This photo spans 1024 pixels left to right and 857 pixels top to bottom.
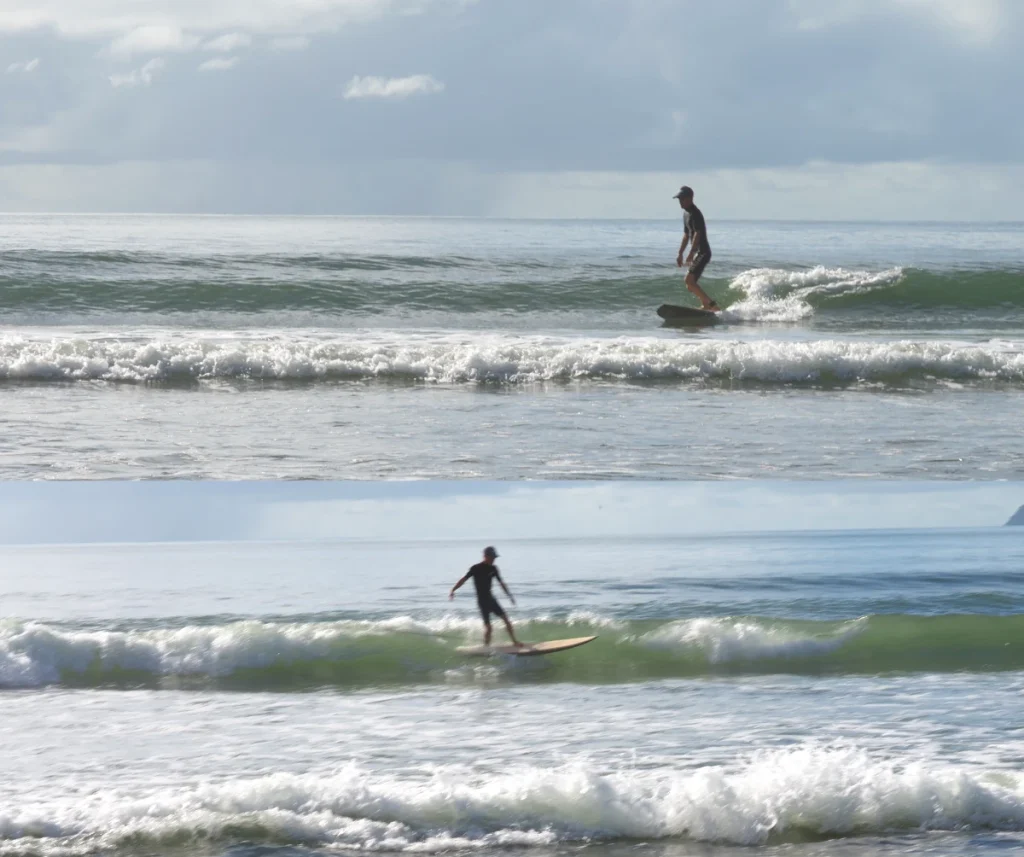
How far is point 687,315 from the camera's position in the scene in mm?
20031

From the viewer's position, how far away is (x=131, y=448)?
9.53 meters

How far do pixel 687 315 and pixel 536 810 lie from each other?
1477cm

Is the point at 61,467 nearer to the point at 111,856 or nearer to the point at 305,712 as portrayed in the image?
the point at 305,712

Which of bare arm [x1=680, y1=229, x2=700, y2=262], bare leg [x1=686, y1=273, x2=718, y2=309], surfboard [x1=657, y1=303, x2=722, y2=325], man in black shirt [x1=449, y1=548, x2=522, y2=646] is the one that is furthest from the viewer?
surfboard [x1=657, y1=303, x2=722, y2=325]

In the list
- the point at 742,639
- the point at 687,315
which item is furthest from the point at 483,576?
the point at 687,315

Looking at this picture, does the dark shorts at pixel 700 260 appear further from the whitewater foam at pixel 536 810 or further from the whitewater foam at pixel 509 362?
the whitewater foam at pixel 536 810

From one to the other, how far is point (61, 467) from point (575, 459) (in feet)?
13.1

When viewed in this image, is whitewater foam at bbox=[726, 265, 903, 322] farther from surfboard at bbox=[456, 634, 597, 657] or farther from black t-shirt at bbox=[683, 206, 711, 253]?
surfboard at bbox=[456, 634, 597, 657]

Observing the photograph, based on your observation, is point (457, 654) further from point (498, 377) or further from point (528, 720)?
point (498, 377)

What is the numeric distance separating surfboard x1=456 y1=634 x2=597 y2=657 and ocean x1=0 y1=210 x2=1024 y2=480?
69.0 inches

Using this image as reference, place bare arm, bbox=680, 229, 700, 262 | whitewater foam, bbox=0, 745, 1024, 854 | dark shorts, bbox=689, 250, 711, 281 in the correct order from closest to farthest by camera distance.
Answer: whitewater foam, bbox=0, 745, 1024, 854, bare arm, bbox=680, 229, 700, 262, dark shorts, bbox=689, 250, 711, 281

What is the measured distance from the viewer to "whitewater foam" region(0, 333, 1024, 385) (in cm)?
1360

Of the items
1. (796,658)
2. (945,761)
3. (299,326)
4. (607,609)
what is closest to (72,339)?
(299,326)

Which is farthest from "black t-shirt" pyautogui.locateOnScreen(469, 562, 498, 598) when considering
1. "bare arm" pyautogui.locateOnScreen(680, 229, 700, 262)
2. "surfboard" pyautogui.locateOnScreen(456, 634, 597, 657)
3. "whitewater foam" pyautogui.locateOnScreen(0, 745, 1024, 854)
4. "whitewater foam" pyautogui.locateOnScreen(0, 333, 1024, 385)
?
"bare arm" pyautogui.locateOnScreen(680, 229, 700, 262)
